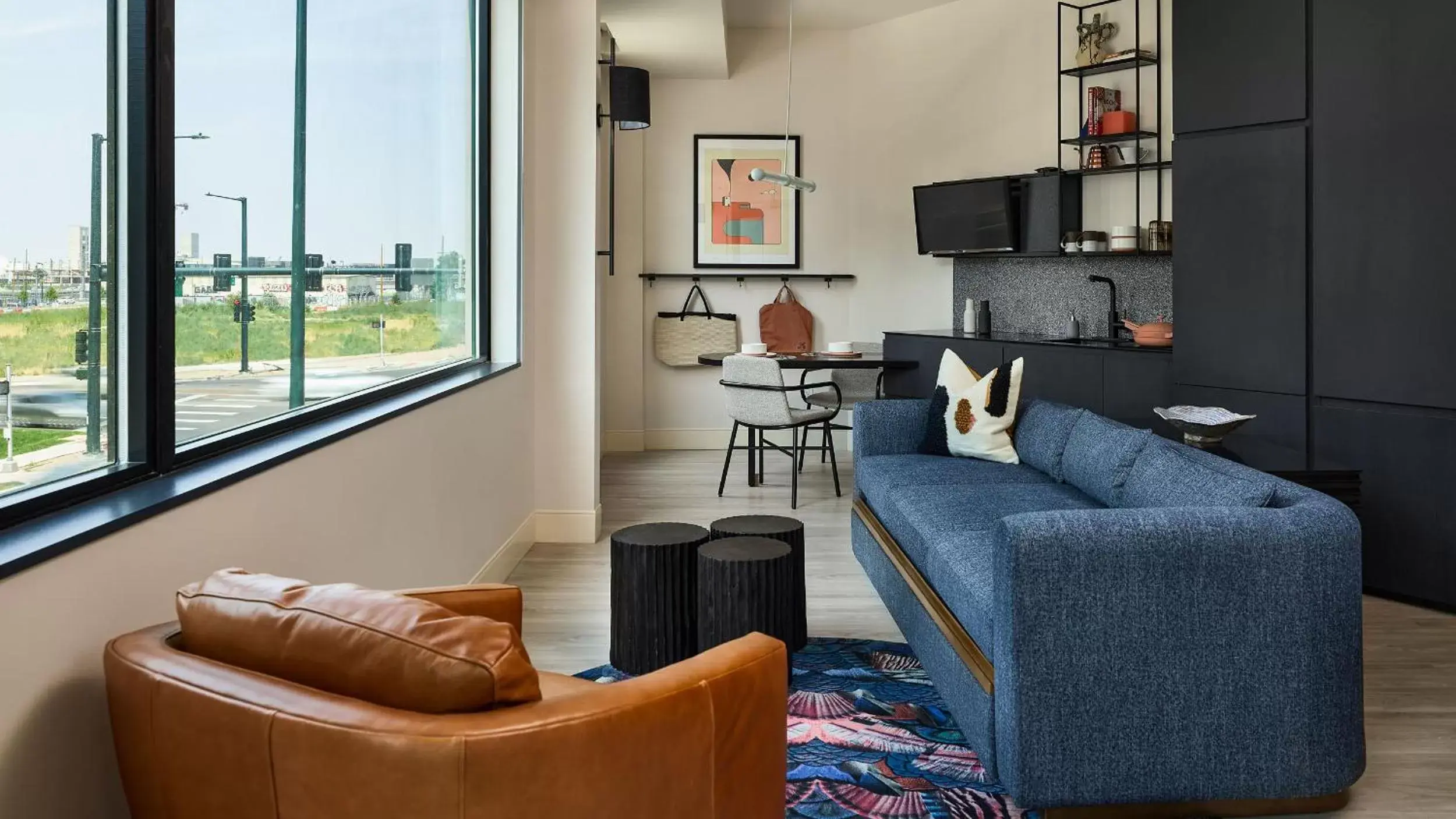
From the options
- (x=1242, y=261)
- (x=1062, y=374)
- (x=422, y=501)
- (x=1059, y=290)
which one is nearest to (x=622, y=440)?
(x=1059, y=290)

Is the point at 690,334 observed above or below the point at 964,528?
above

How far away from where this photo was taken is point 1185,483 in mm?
2711

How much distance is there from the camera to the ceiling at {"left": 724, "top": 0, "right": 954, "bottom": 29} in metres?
7.42

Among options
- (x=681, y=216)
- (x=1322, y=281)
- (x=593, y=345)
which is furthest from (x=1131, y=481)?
(x=681, y=216)

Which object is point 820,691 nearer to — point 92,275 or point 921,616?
point 921,616

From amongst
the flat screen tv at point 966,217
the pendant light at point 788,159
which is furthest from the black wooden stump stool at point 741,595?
the flat screen tv at point 966,217

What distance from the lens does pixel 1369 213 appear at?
4.19 metres

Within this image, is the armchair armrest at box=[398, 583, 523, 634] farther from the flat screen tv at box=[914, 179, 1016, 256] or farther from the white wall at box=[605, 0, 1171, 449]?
the white wall at box=[605, 0, 1171, 449]

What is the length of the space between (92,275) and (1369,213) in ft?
13.8

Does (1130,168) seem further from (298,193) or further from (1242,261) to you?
(298,193)

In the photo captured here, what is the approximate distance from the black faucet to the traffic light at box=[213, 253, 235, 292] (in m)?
5.30

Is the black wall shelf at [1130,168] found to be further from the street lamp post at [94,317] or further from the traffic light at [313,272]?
the street lamp post at [94,317]

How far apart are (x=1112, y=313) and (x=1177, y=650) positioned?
4.64m

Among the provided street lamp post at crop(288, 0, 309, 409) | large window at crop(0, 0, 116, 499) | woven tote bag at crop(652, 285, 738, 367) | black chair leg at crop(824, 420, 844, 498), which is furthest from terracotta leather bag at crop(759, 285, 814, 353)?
large window at crop(0, 0, 116, 499)
